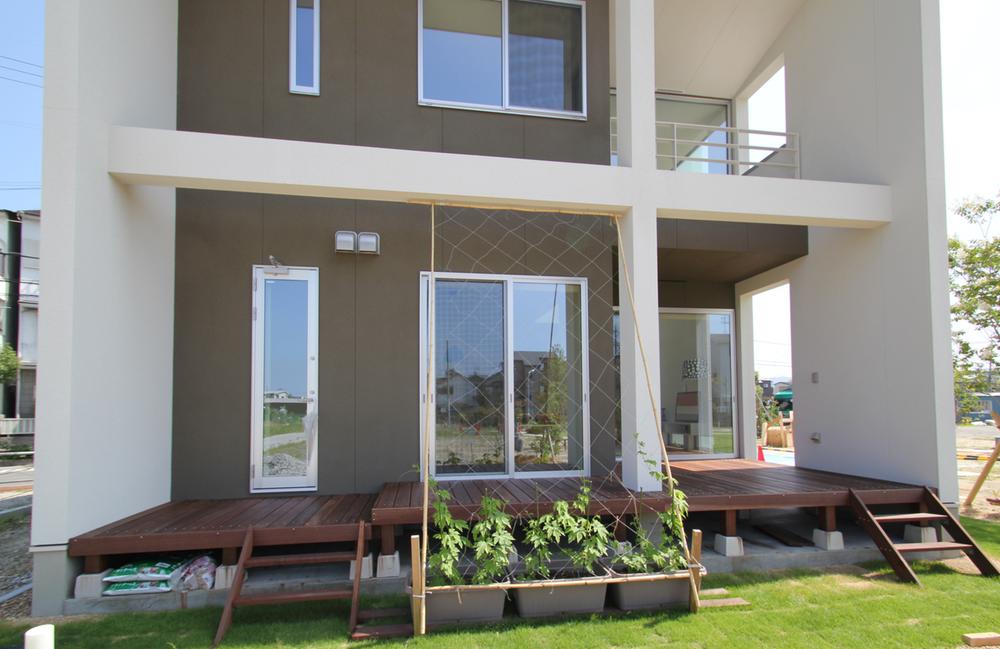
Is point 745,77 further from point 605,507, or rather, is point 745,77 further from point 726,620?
point 726,620

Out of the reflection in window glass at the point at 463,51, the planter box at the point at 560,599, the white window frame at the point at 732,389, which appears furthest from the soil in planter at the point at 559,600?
the reflection in window glass at the point at 463,51

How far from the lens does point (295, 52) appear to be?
5199mm

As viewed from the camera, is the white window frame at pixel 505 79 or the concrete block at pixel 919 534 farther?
the white window frame at pixel 505 79

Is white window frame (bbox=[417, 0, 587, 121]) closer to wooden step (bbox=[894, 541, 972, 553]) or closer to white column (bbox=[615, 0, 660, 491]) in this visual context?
white column (bbox=[615, 0, 660, 491])

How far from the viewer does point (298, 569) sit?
4.22 m

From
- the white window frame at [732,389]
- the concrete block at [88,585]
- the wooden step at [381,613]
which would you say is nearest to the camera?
the wooden step at [381,613]

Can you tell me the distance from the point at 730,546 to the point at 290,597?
315 cm

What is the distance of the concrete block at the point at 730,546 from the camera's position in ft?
14.7

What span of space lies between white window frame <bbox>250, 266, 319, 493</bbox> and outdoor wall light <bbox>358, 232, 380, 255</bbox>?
1.42 feet

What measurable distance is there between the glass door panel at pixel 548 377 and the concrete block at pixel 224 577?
2.41 meters

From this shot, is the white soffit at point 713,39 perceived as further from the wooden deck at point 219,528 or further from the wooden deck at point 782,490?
the wooden deck at point 219,528

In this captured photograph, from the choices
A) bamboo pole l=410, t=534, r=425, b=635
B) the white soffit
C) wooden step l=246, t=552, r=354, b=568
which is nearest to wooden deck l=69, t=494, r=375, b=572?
wooden step l=246, t=552, r=354, b=568

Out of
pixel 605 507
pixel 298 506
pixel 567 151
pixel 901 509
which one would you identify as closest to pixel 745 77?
pixel 567 151

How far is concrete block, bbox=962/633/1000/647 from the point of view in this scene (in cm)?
319
